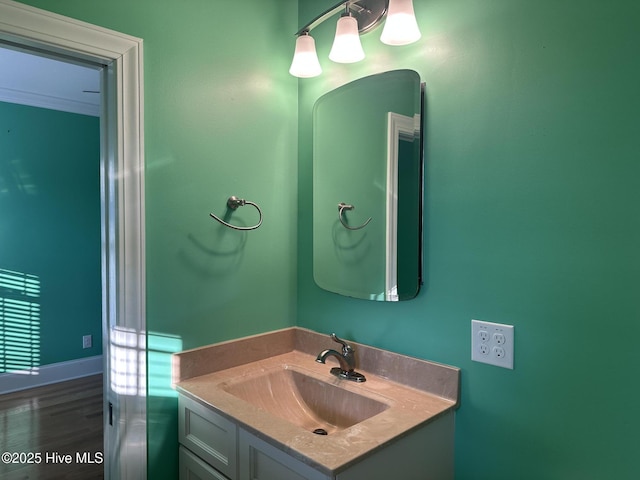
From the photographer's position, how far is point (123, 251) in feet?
4.40

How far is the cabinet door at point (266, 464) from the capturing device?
1.01m

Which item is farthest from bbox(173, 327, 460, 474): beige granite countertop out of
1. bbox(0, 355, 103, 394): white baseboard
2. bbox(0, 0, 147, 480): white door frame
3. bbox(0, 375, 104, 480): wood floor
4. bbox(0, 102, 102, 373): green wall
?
bbox(0, 355, 103, 394): white baseboard

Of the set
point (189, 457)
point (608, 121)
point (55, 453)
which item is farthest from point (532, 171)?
point (55, 453)

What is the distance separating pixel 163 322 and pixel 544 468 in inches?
47.4

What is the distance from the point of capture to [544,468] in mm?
1116

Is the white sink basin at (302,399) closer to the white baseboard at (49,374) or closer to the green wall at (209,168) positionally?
the green wall at (209,168)

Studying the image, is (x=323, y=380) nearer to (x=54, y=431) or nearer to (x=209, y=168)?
(x=209, y=168)

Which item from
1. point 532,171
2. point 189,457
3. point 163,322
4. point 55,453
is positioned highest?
point 532,171

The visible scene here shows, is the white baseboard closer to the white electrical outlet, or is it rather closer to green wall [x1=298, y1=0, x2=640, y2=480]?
green wall [x1=298, y1=0, x2=640, y2=480]

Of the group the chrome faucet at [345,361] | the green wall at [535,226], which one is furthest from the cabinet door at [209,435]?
the green wall at [535,226]

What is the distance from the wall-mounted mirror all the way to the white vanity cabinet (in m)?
0.45

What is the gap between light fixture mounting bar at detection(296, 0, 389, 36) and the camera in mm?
1433

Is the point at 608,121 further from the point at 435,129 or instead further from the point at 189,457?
the point at 189,457

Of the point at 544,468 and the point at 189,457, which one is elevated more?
the point at 544,468
